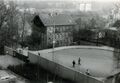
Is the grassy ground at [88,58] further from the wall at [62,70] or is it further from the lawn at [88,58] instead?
the wall at [62,70]

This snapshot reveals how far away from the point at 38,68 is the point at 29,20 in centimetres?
224

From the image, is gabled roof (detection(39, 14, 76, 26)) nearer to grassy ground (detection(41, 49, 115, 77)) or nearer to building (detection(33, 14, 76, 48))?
building (detection(33, 14, 76, 48))

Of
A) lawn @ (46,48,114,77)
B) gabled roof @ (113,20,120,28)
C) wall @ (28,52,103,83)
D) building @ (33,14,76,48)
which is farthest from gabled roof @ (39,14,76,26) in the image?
gabled roof @ (113,20,120,28)

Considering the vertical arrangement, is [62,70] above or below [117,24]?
below

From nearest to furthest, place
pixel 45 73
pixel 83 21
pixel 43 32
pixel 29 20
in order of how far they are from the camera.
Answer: pixel 45 73 < pixel 83 21 < pixel 43 32 < pixel 29 20

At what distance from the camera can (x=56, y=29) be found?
198 inches

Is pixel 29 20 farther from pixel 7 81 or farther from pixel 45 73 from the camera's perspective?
pixel 7 81

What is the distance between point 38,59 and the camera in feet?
13.2

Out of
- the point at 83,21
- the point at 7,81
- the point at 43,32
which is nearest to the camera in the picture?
the point at 7,81

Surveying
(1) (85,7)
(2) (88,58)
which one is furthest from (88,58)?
(1) (85,7)

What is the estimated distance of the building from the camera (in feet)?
15.7

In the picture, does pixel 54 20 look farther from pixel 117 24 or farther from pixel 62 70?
pixel 117 24

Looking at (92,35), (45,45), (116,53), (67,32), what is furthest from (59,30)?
(116,53)

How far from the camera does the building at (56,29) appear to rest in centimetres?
480
